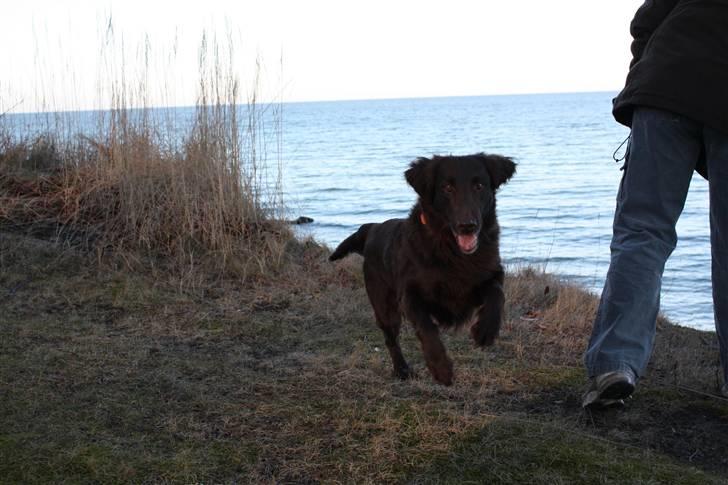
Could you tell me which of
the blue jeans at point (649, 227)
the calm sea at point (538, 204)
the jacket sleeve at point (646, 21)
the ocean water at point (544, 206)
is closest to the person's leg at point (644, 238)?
the blue jeans at point (649, 227)

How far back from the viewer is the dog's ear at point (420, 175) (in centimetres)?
429

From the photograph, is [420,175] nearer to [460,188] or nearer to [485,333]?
[460,188]

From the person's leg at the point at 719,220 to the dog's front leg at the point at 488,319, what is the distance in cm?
99

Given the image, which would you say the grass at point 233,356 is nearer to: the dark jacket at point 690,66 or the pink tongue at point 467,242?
the pink tongue at point 467,242

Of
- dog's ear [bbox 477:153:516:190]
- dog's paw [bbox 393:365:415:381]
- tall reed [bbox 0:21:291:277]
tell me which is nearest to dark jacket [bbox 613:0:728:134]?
dog's ear [bbox 477:153:516:190]

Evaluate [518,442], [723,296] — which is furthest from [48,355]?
[723,296]

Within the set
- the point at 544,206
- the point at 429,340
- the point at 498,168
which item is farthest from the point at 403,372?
the point at 544,206

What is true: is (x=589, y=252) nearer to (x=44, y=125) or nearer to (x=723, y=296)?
(x=44, y=125)

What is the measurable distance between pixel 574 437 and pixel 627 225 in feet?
2.85

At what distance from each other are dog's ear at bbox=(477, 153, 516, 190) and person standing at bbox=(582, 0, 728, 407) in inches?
40.2

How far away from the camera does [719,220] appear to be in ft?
10.8

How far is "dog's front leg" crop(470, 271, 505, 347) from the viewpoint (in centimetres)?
397

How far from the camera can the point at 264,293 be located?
623 cm

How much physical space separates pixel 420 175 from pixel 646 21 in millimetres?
1342
